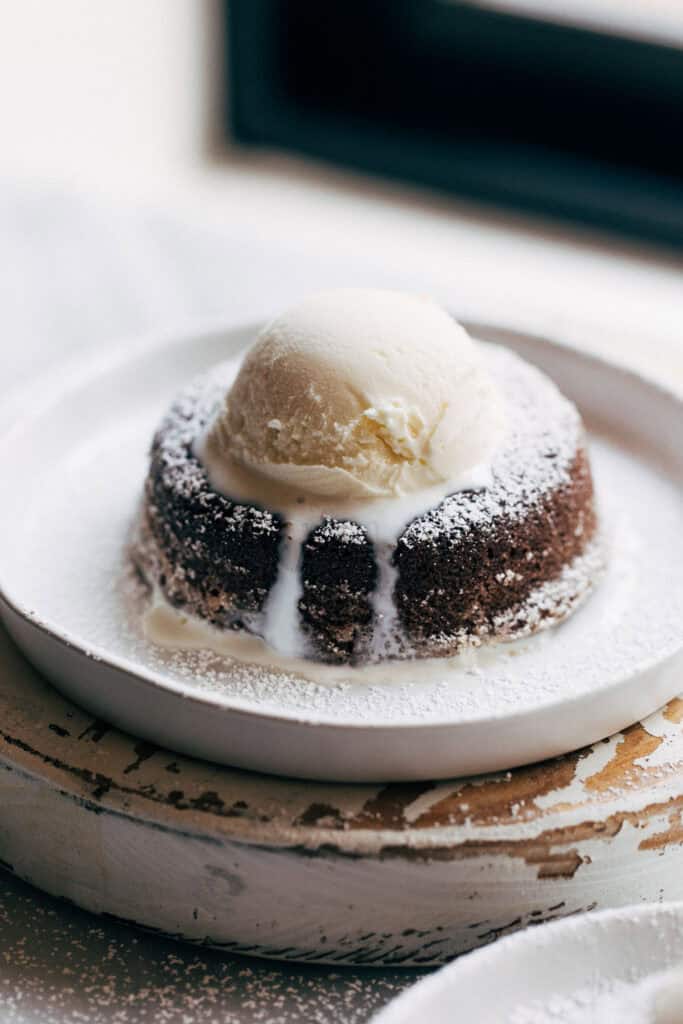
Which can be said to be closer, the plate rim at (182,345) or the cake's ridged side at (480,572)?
the plate rim at (182,345)

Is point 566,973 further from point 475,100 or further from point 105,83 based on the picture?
point 105,83

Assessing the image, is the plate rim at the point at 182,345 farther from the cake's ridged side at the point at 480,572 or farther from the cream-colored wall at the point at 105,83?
the cream-colored wall at the point at 105,83

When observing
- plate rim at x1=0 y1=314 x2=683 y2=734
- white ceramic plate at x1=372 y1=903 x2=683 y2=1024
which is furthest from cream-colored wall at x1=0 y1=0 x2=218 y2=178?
white ceramic plate at x1=372 y1=903 x2=683 y2=1024

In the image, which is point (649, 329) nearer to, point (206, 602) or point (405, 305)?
point (405, 305)

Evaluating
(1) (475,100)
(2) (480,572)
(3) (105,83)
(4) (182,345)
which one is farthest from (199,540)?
(3) (105,83)

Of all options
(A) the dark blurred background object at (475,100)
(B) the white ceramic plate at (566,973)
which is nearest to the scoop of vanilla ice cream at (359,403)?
(B) the white ceramic plate at (566,973)

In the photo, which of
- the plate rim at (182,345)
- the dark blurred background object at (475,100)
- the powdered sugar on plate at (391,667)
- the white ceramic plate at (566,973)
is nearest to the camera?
the white ceramic plate at (566,973)

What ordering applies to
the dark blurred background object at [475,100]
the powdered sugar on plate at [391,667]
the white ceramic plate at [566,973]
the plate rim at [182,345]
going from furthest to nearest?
the dark blurred background object at [475,100], the powdered sugar on plate at [391,667], the plate rim at [182,345], the white ceramic plate at [566,973]
